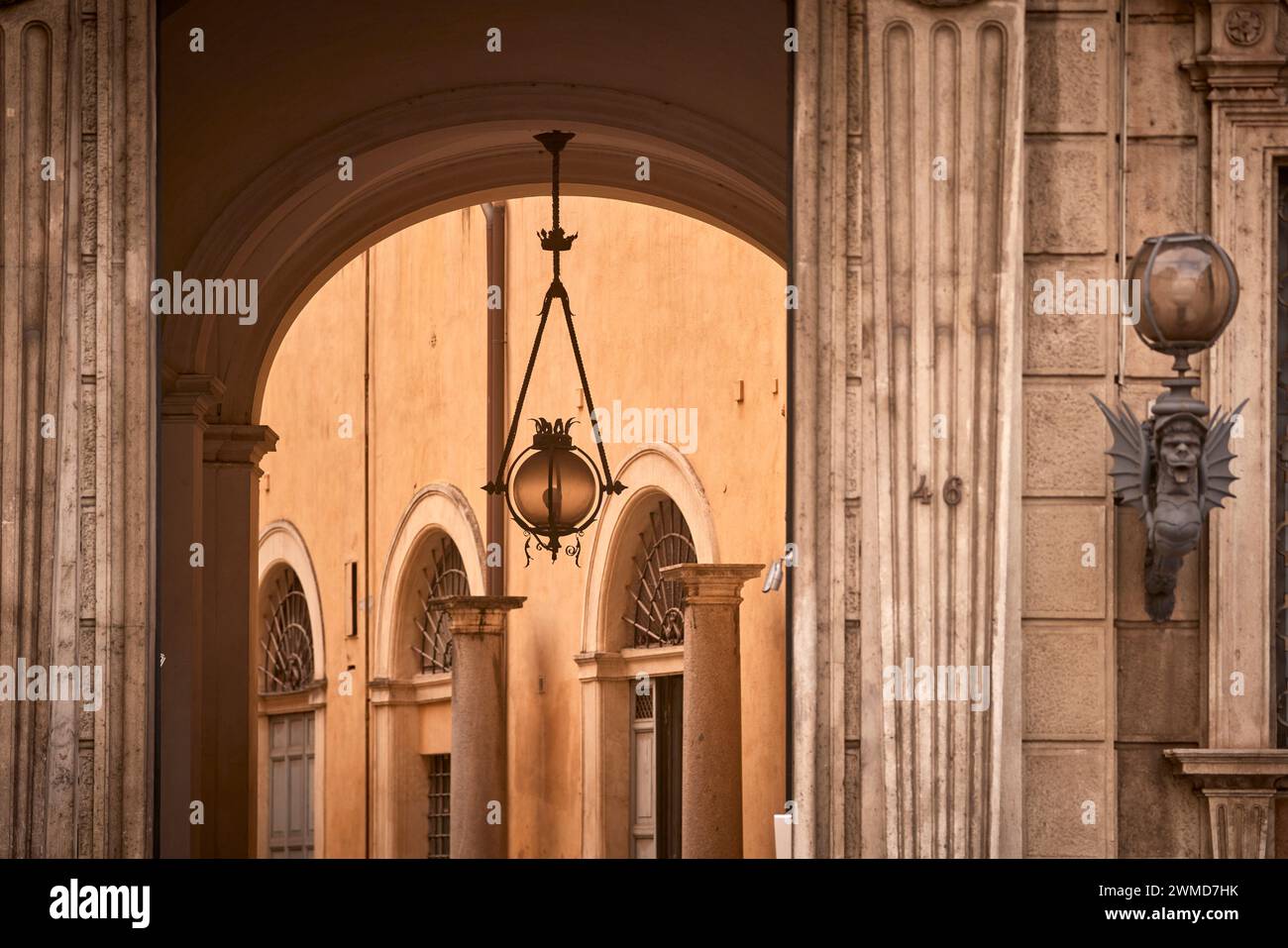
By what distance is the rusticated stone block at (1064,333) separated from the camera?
8.00 m

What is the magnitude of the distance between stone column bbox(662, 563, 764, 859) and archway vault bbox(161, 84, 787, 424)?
2730mm

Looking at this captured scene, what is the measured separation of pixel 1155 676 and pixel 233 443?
783 centimetres

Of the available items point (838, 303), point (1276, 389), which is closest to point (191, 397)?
point (838, 303)

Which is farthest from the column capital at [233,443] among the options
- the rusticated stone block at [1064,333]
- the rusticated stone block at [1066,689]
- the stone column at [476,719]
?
the rusticated stone block at [1066,689]

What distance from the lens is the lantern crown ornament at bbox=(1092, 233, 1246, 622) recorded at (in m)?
7.41

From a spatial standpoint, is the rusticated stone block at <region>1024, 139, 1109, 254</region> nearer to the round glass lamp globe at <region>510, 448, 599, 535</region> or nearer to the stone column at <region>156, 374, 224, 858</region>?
the round glass lamp globe at <region>510, 448, 599, 535</region>

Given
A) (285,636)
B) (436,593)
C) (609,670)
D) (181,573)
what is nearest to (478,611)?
(609,670)

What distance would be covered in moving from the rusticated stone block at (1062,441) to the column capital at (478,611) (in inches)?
470

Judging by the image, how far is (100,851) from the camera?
770 cm

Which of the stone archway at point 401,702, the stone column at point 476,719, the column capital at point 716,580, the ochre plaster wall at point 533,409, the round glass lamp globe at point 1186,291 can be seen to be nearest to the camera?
the round glass lamp globe at point 1186,291

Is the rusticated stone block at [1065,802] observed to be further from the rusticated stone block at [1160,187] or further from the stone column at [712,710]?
the stone column at [712,710]

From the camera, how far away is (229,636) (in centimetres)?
1426

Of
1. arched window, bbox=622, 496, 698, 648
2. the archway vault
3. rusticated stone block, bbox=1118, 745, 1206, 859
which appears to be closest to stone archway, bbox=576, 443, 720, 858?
arched window, bbox=622, 496, 698, 648
